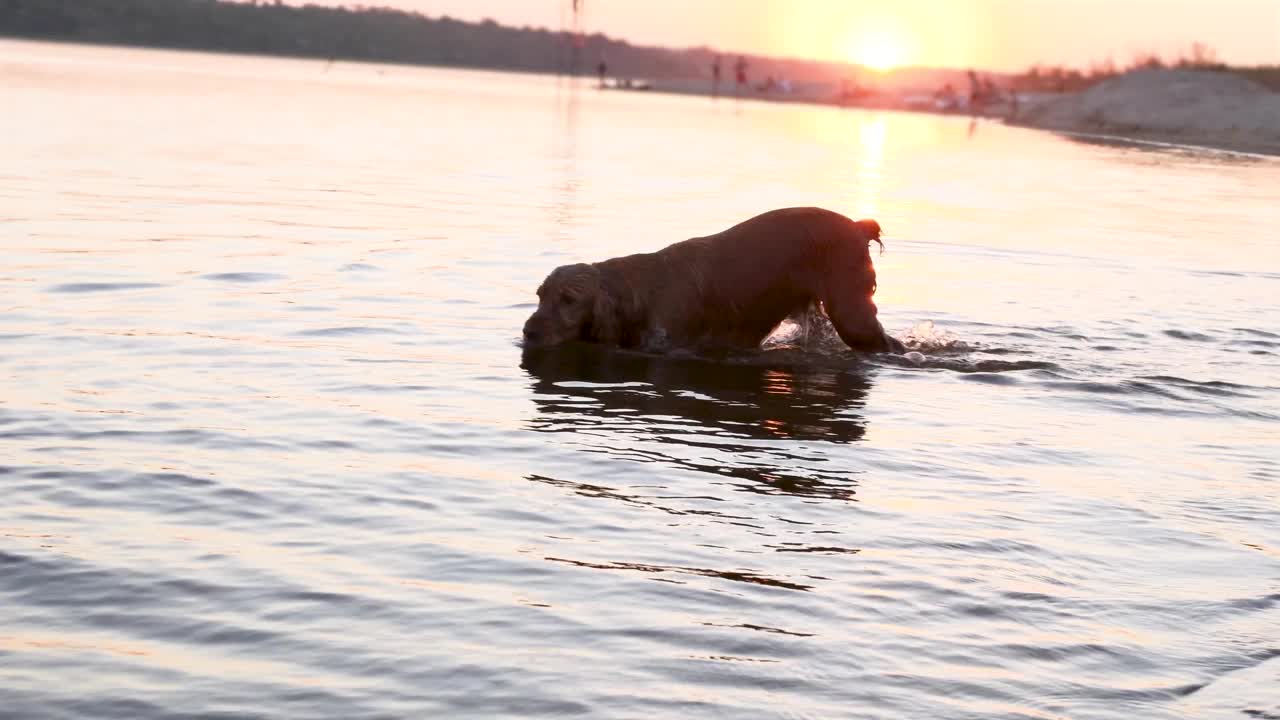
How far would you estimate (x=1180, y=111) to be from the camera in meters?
56.3

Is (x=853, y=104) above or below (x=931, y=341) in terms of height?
above

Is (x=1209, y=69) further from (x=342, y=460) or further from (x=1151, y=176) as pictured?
(x=342, y=460)

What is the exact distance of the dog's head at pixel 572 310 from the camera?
11.4 meters

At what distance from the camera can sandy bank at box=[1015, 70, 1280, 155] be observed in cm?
5050

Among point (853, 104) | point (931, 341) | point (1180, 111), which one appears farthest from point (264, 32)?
point (931, 341)

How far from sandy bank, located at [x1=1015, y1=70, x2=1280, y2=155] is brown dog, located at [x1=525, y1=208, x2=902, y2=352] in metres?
39.0

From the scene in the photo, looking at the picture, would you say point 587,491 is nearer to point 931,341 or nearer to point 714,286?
point 714,286

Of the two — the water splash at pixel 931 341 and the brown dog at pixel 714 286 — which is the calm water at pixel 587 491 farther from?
the brown dog at pixel 714 286

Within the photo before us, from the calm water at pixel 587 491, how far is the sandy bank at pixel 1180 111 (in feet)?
113

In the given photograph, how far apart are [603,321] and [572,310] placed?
0.74ft

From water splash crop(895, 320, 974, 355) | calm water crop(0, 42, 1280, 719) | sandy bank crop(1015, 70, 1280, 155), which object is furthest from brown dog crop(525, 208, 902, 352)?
sandy bank crop(1015, 70, 1280, 155)

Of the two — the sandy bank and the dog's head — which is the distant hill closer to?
the sandy bank

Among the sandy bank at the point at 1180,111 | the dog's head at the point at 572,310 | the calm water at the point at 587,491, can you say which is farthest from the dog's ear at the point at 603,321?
the sandy bank at the point at 1180,111

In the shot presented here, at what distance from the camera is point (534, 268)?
16.2 metres
